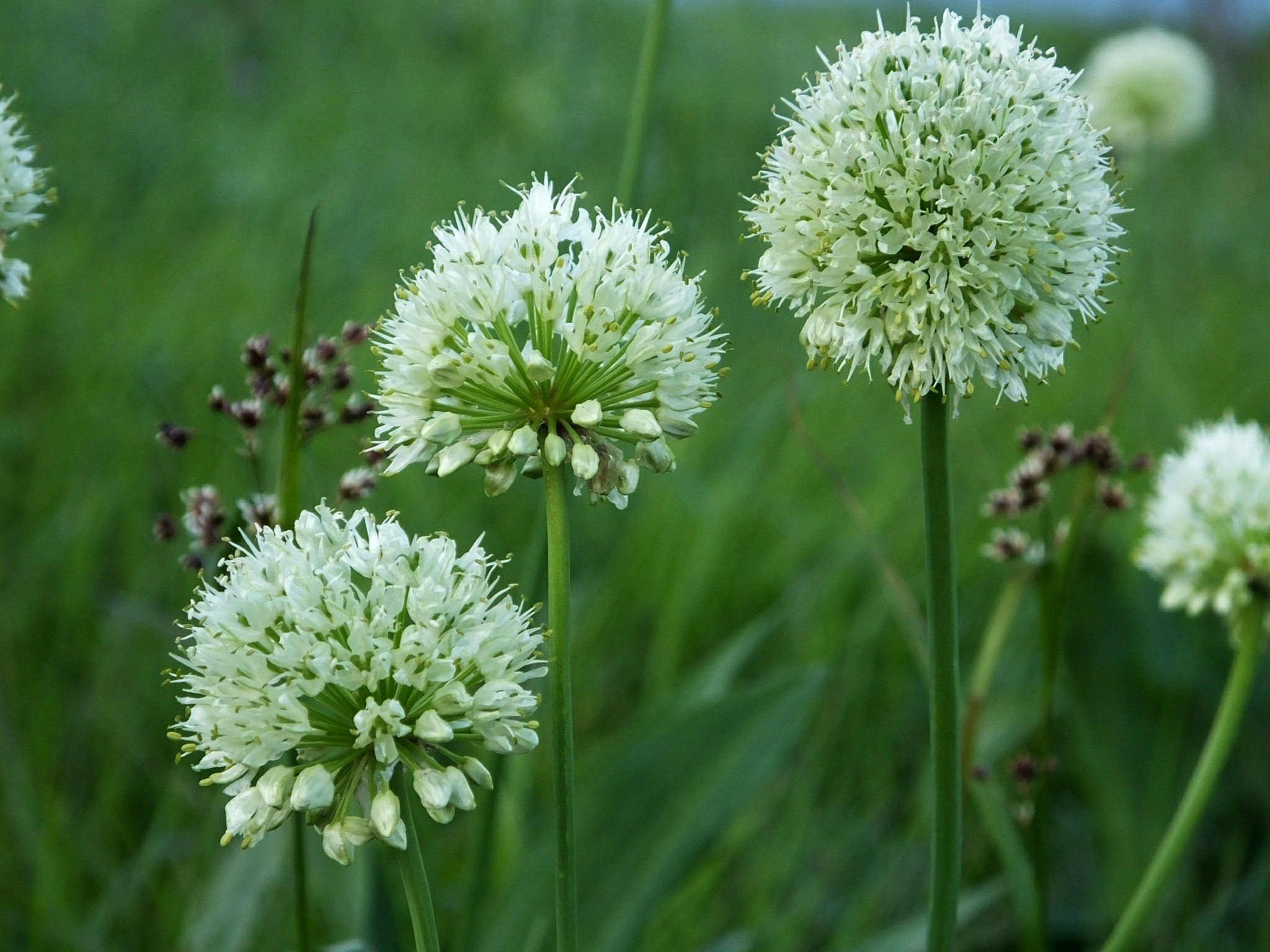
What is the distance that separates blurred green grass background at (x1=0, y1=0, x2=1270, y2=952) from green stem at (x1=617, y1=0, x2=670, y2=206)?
66cm

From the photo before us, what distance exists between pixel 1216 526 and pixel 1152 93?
4.90 metres

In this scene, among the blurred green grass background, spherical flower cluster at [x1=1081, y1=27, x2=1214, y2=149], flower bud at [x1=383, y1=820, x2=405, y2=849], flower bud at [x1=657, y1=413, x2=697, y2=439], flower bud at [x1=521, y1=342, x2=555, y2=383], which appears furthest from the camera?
spherical flower cluster at [x1=1081, y1=27, x2=1214, y2=149]

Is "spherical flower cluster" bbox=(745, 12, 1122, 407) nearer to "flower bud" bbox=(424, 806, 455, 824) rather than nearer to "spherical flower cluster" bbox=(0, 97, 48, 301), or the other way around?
"flower bud" bbox=(424, 806, 455, 824)

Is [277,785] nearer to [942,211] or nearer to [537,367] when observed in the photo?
[537,367]

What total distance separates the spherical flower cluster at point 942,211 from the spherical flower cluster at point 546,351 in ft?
0.57

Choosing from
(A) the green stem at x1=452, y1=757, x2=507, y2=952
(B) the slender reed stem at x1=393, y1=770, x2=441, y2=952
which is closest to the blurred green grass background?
(A) the green stem at x1=452, y1=757, x2=507, y2=952

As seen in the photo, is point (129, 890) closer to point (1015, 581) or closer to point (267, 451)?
point (267, 451)

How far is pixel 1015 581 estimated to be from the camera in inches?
97.3

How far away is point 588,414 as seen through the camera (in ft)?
4.47

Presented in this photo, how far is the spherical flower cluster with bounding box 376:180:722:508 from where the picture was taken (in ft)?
4.62

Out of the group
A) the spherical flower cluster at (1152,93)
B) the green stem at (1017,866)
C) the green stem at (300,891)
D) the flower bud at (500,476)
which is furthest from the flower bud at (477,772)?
the spherical flower cluster at (1152,93)

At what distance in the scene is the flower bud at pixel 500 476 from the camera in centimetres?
142

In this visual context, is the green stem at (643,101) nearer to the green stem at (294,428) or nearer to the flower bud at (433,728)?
the green stem at (294,428)

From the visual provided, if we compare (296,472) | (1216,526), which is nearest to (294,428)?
(296,472)
